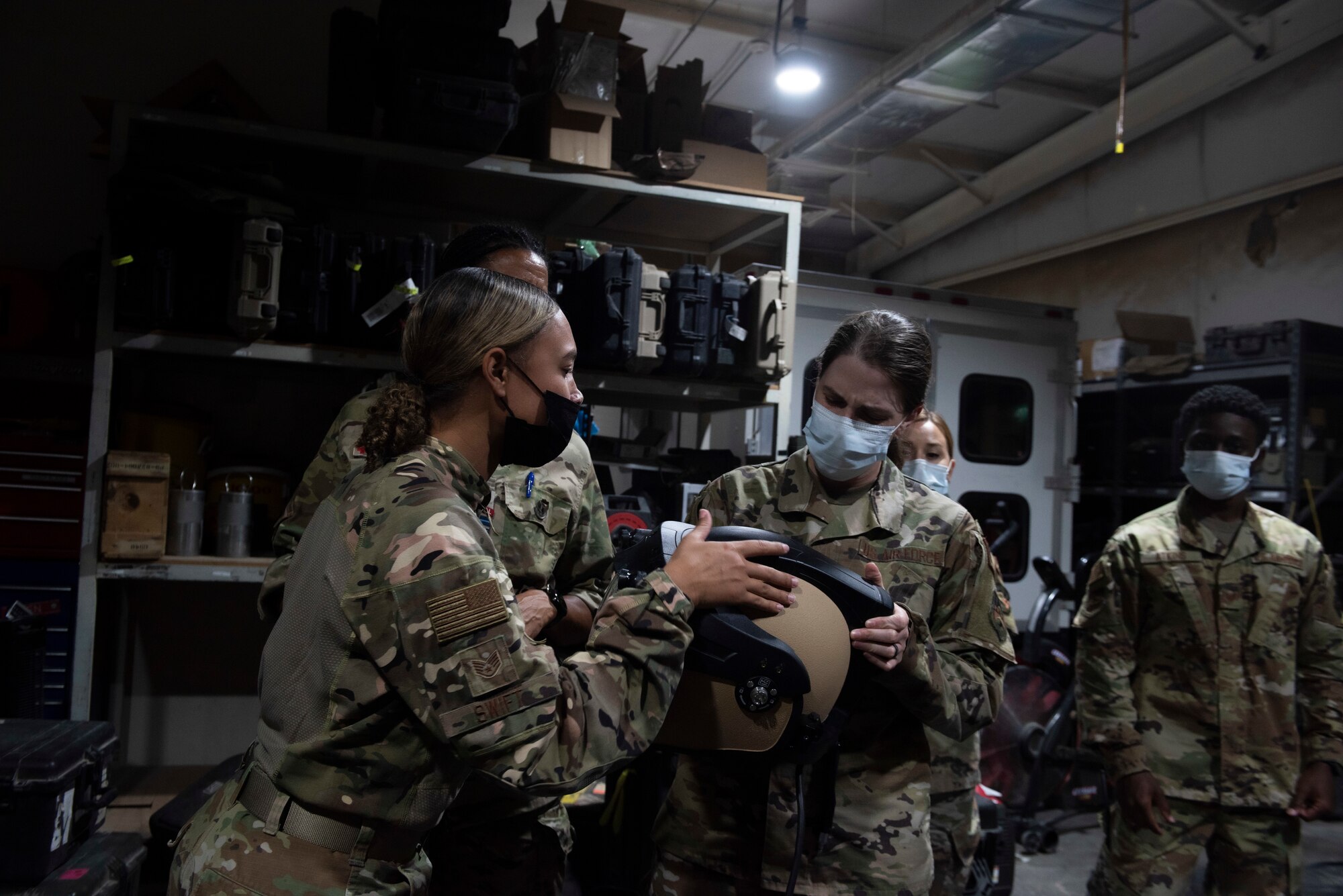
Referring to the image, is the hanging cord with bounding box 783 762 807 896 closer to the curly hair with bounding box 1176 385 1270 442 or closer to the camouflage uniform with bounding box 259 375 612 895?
the camouflage uniform with bounding box 259 375 612 895

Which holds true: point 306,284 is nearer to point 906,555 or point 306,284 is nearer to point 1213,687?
point 906,555

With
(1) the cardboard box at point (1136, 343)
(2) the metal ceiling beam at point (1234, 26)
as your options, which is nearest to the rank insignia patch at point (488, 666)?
(1) the cardboard box at point (1136, 343)

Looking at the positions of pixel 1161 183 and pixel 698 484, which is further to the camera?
pixel 1161 183

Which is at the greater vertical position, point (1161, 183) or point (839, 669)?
point (1161, 183)

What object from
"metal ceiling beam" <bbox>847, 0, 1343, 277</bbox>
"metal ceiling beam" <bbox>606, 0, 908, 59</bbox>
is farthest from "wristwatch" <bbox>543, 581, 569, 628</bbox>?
"metal ceiling beam" <bbox>847, 0, 1343, 277</bbox>

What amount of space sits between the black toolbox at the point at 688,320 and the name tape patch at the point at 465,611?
242cm

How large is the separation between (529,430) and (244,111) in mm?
2839

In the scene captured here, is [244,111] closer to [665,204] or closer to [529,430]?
[665,204]

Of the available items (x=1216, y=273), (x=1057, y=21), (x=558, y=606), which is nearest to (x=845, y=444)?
(x=558, y=606)

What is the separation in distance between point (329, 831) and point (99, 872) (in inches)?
73.7

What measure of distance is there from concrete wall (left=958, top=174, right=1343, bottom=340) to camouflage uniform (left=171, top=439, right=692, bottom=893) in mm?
6736

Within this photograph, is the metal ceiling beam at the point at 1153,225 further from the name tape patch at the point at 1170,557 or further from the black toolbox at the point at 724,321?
the black toolbox at the point at 724,321

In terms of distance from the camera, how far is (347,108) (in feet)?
10.6

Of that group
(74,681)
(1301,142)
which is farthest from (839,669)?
(1301,142)
